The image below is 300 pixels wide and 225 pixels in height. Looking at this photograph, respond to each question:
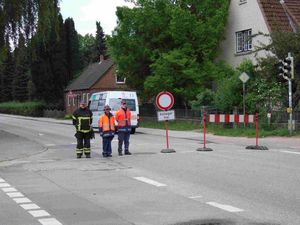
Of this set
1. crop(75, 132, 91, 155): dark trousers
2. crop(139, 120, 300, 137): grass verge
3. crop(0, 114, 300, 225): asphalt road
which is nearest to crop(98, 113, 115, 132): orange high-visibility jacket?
crop(75, 132, 91, 155): dark trousers

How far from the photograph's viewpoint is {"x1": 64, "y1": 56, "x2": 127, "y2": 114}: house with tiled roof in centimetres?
6425

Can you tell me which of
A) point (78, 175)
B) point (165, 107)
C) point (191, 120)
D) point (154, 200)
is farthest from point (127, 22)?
point (154, 200)

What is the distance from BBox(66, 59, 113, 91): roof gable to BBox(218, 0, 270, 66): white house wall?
26.4 m

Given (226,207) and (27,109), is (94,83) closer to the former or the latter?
(27,109)

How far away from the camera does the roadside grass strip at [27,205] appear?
25.9 ft

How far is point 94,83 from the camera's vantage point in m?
64.0

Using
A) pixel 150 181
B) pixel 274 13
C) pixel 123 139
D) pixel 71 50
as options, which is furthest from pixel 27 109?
pixel 150 181

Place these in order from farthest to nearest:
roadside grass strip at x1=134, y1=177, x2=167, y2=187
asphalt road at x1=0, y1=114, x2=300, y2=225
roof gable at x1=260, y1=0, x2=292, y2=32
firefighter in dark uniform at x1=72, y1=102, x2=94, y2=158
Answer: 1. roof gable at x1=260, y1=0, x2=292, y2=32
2. firefighter in dark uniform at x1=72, y1=102, x2=94, y2=158
3. roadside grass strip at x1=134, y1=177, x2=167, y2=187
4. asphalt road at x1=0, y1=114, x2=300, y2=225

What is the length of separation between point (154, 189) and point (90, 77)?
58.2 metres

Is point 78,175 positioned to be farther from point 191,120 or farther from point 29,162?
point 191,120

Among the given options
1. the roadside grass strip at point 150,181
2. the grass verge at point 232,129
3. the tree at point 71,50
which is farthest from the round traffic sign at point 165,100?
the tree at point 71,50

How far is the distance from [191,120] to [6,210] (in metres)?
27.8

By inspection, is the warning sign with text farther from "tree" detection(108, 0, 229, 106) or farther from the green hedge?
the green hedge

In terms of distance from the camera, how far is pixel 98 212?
27.7ft
